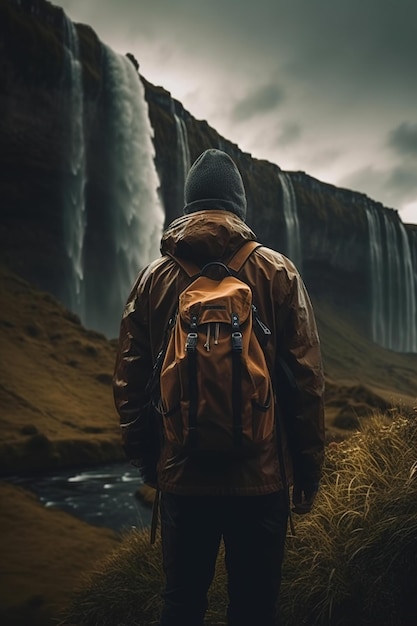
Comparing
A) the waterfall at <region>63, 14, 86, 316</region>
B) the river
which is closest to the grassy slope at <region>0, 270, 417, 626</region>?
the river

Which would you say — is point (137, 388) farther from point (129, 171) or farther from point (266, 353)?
point (129, 171)

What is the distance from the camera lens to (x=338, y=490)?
3.68 m

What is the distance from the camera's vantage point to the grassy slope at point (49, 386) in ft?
41.1

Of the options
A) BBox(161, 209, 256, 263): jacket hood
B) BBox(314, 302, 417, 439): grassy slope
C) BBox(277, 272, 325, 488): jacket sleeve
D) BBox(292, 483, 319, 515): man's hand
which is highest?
BBox(314, 302, 417, 439): grassy slope

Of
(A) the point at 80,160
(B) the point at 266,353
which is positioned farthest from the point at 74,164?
(B) the point at 266,353

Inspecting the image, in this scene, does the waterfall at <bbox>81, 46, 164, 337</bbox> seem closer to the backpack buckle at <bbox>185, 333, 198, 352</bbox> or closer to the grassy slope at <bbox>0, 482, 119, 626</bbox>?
the grassy slope at <bbox>0, 482, 119, 626</bbox>

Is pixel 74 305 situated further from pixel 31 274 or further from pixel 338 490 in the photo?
pixel 338 490

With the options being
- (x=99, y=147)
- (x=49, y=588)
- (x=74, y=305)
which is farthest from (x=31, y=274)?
(x=49, y=588)

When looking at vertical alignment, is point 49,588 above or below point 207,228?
below

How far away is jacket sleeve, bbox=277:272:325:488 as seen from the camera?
2.13 metres

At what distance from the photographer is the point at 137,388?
2344mm

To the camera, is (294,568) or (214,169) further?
(294,568)

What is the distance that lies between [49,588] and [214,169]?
13.3 feet

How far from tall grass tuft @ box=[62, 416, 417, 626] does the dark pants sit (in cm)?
82
